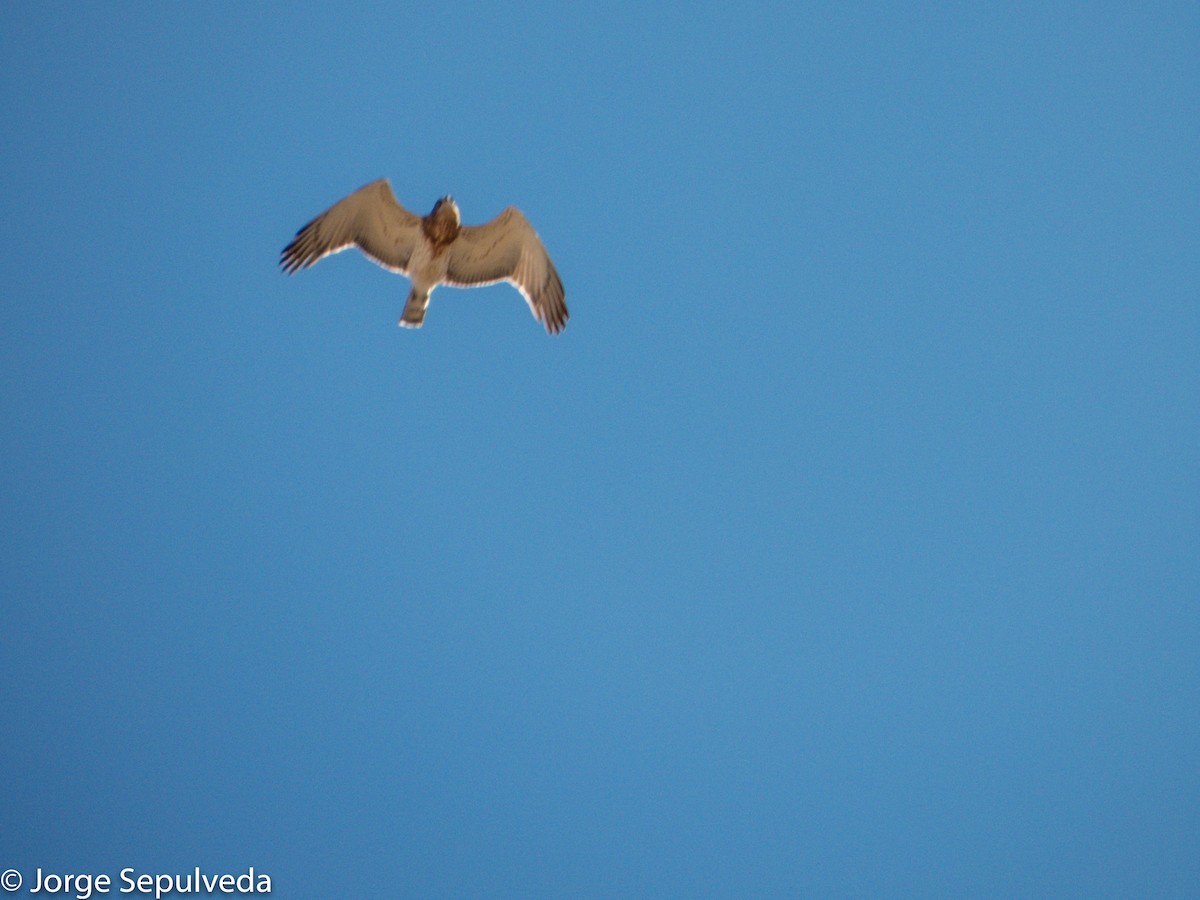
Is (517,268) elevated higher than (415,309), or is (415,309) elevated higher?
(517,268)

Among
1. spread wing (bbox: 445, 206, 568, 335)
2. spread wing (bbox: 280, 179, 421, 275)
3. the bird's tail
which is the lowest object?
the bird's tail

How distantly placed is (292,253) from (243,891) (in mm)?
11678

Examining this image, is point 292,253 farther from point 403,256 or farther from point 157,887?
point 157,887

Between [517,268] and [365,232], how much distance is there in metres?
2.06

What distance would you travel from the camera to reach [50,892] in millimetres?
20375

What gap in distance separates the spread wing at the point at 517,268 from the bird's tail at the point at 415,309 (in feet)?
1.48

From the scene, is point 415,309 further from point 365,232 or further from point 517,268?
point 517,268

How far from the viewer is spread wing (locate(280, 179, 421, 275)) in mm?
14664

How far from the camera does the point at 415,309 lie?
586 inches

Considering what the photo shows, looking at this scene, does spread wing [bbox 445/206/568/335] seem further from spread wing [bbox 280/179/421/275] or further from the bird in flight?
spread wing [bbox 280/179/421/275]

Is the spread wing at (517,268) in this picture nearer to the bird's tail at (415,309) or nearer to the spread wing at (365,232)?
the bird's tail at (415,309)

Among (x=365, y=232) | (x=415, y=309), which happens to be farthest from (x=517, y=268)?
(x=365, y=232)

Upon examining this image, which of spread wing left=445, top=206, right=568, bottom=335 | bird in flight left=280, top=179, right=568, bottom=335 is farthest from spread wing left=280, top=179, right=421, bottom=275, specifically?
spread wing left=445, top=206, right=568, bottom=335

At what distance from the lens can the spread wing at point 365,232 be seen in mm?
14664
